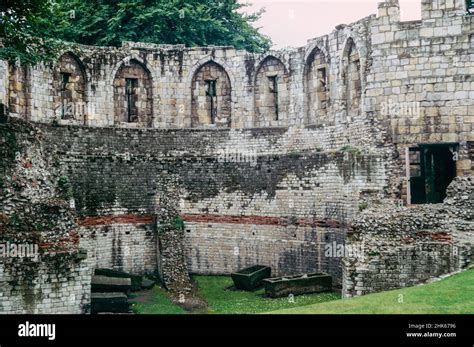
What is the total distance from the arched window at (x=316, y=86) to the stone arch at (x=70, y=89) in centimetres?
951

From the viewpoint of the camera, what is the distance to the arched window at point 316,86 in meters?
26.7

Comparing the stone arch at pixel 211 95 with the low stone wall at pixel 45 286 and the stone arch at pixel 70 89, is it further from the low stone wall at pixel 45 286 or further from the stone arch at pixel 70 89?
the low stone wall at pixel 45 286

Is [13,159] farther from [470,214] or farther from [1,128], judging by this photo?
[470,214]

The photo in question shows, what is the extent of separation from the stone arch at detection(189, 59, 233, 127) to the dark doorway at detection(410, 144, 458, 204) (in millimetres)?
8812

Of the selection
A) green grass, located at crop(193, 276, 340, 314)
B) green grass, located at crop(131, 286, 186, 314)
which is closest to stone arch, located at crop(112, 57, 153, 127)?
green grass, located at crop(193, 276, 340, 314)

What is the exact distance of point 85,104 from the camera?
27.3 m

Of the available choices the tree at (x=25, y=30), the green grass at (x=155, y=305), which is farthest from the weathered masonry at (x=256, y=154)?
the green grass at (x=155, y=305)
